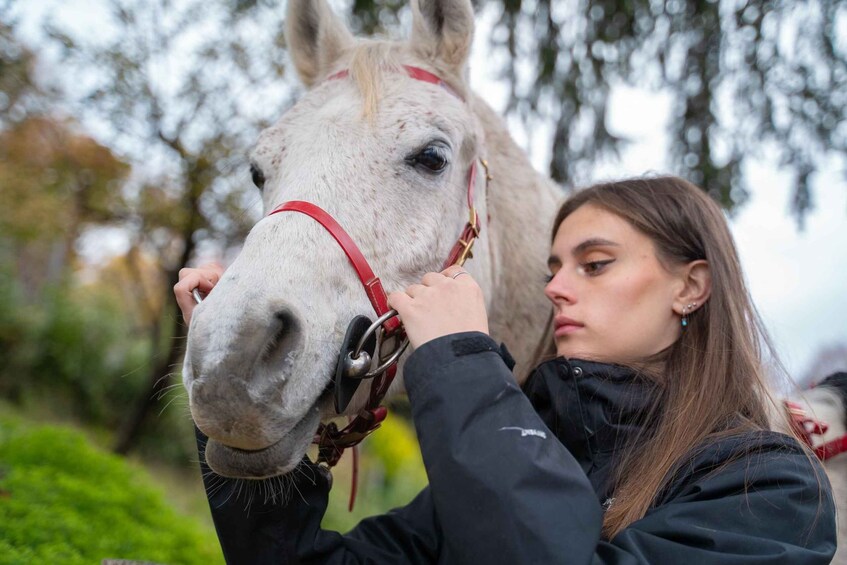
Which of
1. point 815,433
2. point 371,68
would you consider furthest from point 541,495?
point 371,68

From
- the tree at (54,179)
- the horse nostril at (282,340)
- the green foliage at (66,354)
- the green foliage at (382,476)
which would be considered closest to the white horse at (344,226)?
the horse nostril at (282,340)

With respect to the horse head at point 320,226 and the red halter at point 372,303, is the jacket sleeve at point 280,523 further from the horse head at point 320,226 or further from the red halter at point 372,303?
the horse head at point 320,226

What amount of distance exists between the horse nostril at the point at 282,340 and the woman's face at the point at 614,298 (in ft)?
2.65

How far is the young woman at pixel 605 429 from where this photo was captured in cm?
119

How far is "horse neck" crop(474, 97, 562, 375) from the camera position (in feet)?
8.48

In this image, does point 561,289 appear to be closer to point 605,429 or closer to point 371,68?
point 605,429

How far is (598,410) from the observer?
62.0 inches

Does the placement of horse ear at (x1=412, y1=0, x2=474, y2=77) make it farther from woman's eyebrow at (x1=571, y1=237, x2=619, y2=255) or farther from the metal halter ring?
the metal halter ring

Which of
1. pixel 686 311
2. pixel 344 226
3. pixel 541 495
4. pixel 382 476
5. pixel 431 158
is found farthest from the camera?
pixel 382 476

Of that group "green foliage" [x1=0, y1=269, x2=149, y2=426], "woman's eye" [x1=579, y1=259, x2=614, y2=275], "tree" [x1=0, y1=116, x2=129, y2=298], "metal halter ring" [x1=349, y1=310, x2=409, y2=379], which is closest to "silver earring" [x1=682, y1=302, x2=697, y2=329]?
"woman's eye" [x1=579, y1=259, x2=614, y2=275]

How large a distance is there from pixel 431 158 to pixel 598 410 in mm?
907

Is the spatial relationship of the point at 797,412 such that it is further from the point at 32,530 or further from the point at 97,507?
the point at 97,507

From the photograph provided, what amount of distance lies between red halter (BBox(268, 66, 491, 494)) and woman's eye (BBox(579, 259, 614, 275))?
365mm

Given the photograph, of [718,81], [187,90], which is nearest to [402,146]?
[187,90]
